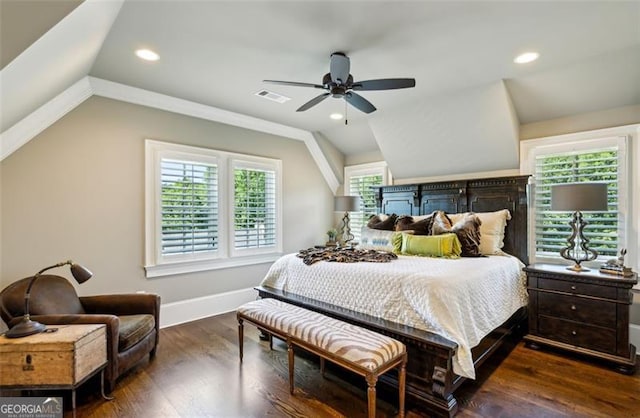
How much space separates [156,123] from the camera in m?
3.84

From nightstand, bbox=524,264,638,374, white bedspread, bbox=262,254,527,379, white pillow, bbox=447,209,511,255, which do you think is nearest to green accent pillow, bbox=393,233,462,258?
white bedspread, bbox=262,254,527,379

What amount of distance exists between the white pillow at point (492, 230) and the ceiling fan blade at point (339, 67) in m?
2.46

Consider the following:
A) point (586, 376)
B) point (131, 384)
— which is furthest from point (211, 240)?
point (586, 376)

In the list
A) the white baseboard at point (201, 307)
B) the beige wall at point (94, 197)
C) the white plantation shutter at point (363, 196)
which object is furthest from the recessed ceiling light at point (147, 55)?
the white plantation shutter at point (363, 196)

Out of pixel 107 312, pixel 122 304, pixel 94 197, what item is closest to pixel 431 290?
pixel 122 304

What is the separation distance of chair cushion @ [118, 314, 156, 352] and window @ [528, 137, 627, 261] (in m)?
4.33

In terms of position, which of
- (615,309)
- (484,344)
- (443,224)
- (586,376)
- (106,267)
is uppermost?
(443,224)

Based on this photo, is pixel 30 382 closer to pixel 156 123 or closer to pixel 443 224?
pixel 156 123

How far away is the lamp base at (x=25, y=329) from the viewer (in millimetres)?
2074

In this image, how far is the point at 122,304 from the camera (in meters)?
2.94

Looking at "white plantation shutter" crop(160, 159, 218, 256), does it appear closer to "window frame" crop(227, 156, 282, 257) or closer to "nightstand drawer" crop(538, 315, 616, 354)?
"window frame" crop(227, 156, 282, 257)

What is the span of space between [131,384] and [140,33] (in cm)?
284

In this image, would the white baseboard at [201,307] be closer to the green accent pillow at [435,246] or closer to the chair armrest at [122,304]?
the chair armrest at [122,304]

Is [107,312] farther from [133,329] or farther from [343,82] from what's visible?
[343,82]
